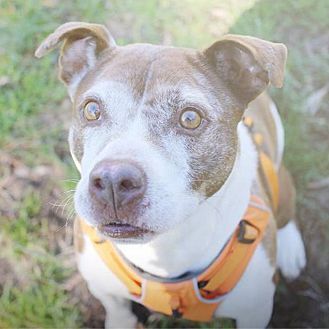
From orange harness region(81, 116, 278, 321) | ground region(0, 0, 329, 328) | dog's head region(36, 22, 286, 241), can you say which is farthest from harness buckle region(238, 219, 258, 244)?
ground region(0, 0, 329, 328)

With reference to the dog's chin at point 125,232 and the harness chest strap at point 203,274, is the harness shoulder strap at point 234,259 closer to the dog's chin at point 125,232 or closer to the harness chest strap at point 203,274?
the harness chest strap at point 203,274

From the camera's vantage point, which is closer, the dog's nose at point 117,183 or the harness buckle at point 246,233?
the dog's nose at point 117,183

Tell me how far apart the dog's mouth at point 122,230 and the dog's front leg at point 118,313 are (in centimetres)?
87

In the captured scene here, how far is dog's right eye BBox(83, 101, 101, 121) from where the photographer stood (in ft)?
7.73

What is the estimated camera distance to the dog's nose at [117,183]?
2.06 metres

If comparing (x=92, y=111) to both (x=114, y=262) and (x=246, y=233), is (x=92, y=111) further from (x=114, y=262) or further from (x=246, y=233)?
(x=246, y=233)

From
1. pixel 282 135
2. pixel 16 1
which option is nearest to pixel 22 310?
pixel 282 135

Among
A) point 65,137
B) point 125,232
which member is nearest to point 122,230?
point 125,232

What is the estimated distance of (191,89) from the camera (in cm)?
233

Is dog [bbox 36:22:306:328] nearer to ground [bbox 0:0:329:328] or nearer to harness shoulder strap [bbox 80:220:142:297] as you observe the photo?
harness shoulder strap [bbox 80:220:142:297]

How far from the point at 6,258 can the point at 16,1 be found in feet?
6.10

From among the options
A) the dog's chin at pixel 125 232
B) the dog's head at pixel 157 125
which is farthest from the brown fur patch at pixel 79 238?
the dog's chin at pixel 125 232

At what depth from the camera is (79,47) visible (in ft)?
8.70

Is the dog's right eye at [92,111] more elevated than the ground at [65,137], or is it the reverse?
the dog's right eye at [92,111]
